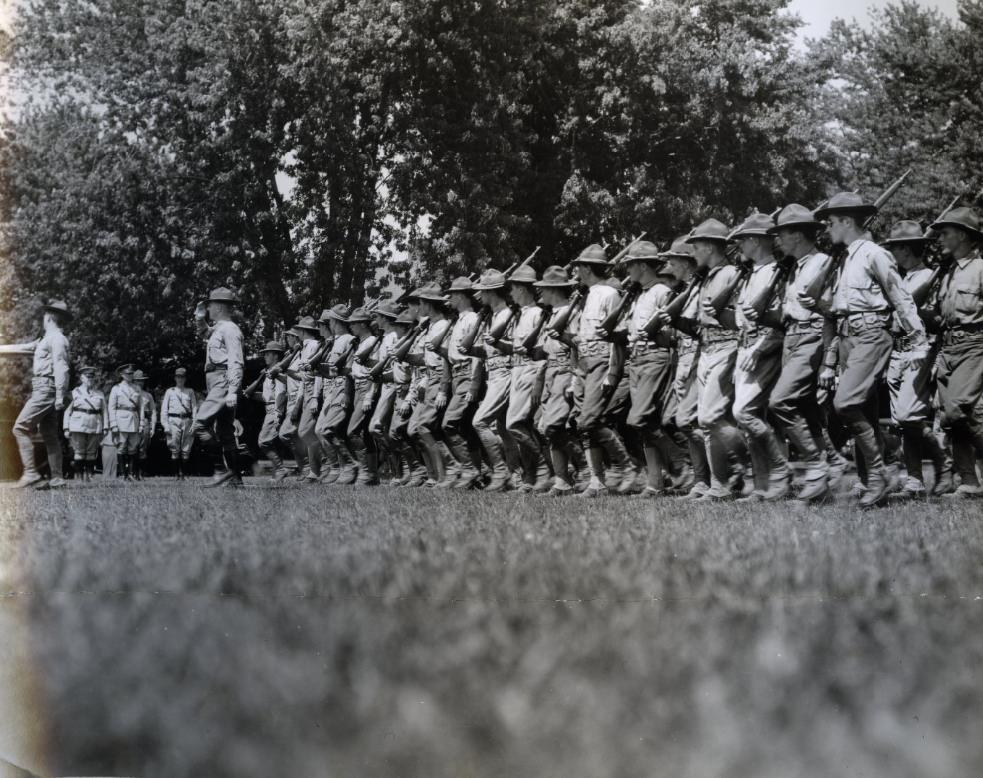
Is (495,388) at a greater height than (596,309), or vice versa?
(596,309)

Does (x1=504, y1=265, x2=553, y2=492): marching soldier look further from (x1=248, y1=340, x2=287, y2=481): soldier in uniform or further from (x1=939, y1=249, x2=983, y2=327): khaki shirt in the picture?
(x1=248, y1=340, x2=287, y2=481): soldier in uniform

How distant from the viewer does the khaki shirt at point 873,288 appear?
6.57 metres

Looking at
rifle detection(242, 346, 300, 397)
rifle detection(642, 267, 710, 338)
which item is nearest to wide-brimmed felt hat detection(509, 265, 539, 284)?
rifle detection(642, 267, 710, 338)

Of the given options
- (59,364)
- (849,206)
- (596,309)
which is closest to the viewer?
(849,206)

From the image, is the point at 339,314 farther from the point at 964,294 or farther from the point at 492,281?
the point at 964,294

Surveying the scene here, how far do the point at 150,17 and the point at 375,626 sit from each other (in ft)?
47.5

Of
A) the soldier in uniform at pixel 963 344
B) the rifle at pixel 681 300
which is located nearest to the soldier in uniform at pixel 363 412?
the rifle at pixel 681 300

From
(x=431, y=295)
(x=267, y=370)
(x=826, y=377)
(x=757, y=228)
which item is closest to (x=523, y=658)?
(x=826, y=377)

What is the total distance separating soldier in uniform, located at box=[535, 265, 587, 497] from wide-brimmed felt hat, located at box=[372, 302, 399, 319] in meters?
2.90

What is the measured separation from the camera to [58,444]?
10344 millimetres

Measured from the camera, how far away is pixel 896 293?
6590mm

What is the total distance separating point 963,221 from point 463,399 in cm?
474

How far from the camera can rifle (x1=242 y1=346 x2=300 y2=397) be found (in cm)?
1434

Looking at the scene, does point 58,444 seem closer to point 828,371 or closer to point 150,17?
point 828,371
